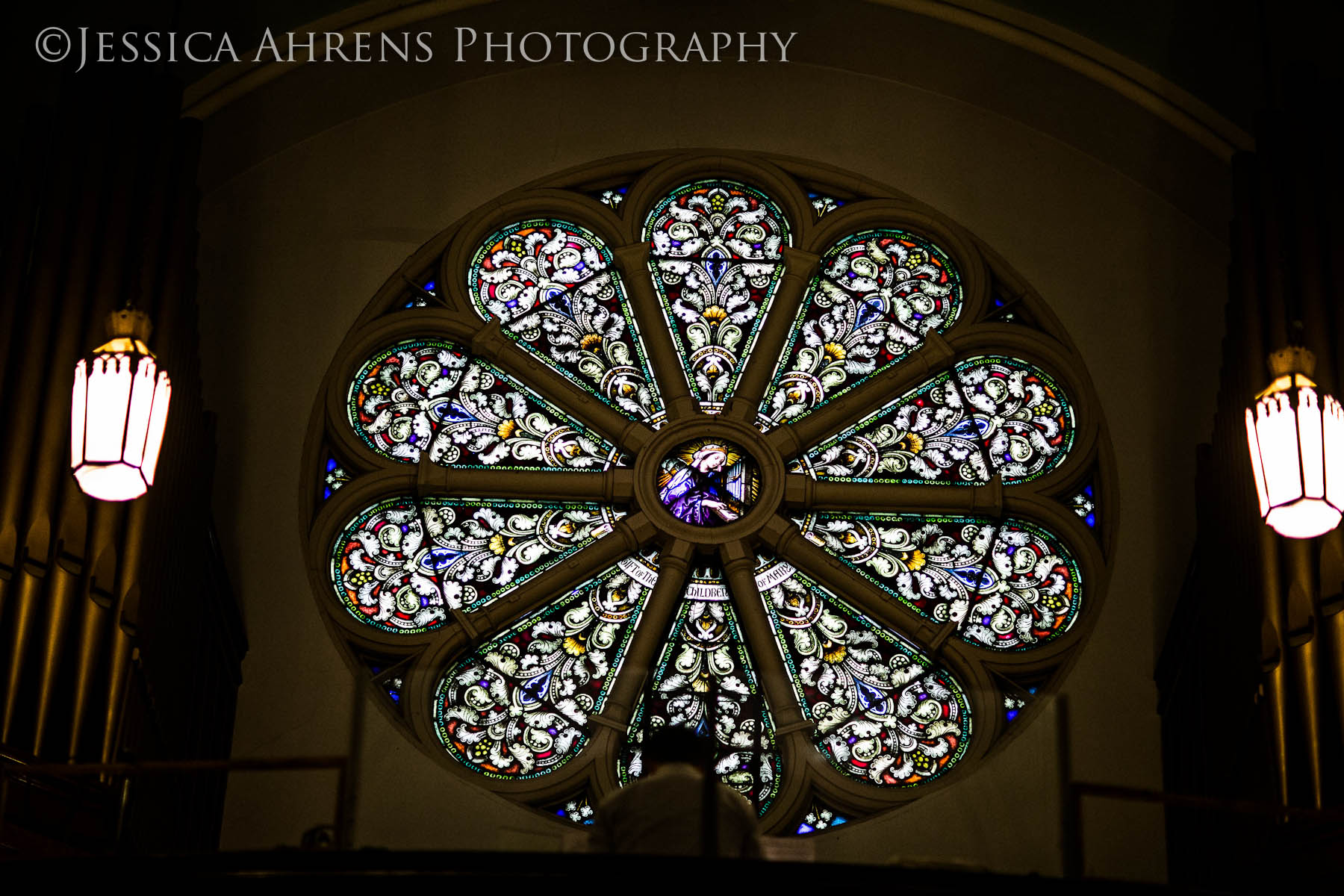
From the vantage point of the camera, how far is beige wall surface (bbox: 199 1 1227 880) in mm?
10211

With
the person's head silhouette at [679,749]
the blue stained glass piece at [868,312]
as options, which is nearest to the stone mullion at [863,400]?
the blue stained glass piece at [868,312]

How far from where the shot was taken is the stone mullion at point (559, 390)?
11.1 metres

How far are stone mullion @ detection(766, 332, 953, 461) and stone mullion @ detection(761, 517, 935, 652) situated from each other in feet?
1.51

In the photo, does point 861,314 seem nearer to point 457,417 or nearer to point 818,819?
point 457,417

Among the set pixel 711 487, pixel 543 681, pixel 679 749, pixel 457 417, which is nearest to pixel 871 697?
pixel 711 487

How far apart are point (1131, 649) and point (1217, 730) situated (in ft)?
4.41

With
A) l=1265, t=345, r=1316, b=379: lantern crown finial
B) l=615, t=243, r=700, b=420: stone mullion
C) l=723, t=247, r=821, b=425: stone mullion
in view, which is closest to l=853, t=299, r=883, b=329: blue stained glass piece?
l=723, t=247, r=821, b=425: stone mullion

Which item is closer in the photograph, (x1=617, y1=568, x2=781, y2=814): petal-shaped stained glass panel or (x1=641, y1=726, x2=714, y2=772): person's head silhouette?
(x1=641, y1=726, x2=714, y2=772): person's head silhouette

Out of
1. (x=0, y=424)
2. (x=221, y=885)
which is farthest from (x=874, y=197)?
(x=221, y=885)

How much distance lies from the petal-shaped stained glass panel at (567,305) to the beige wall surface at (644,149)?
0.31 m

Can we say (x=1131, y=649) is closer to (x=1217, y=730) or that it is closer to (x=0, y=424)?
(x=1217, y=730)

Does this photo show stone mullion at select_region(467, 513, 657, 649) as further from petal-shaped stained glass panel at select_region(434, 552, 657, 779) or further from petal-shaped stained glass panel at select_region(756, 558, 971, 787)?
petal-shaped stained glass panel at select_region(756, 558, 971, 787)

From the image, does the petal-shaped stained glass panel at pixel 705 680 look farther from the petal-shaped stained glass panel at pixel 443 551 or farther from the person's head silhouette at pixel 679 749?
the person's head silhouette at pixel 679 749

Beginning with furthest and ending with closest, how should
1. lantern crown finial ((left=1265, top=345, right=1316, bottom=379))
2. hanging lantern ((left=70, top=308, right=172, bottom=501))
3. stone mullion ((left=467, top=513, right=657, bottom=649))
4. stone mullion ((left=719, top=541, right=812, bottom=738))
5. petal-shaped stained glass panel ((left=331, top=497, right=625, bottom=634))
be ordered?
petal-shaped stained glass panel ((left=331, top=497, right=625, bottom=634))
stone mullion ((left=467, top=513, right=657, bottom=649))
stone mullion ((left=719, top=541, right=812, bottom=738))
lantern crown finial ((left=1265, top=345, right=1316, bottom=379))
hanging lantern ((left=70, top=308, right=172, bottom=501))
